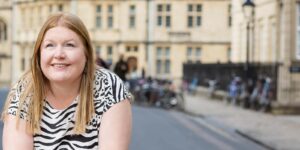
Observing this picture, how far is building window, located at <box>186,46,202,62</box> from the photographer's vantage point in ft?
183

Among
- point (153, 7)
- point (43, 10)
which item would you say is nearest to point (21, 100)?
point (153, 7)

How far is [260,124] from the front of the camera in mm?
19672

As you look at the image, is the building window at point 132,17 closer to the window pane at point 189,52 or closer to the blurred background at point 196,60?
the blurred background at point 196,60

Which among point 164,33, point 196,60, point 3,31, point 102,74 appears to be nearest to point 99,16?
point 164,33

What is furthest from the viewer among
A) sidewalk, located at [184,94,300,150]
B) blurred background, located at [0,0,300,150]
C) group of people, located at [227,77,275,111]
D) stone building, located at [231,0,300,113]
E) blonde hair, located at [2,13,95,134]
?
stone building, located at [231,0,300,113]

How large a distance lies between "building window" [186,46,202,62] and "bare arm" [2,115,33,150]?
52632 millimetres

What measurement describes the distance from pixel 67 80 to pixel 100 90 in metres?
0.15

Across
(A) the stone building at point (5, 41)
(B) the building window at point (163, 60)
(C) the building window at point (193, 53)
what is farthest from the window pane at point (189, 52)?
(A) the stone building at point (5, 41)

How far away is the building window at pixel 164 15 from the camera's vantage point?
5597 cm

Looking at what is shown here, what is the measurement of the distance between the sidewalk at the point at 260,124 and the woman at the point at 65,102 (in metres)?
11.0

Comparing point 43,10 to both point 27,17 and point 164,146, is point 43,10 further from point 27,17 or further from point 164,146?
point 164,146

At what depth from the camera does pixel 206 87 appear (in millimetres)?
39000

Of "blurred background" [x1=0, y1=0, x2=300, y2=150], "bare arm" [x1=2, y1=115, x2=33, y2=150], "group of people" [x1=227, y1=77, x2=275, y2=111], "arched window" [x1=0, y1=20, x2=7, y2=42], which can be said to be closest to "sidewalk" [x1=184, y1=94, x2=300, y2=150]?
"blurred background" [x1=0, y1=0, x2=300, y2=150]

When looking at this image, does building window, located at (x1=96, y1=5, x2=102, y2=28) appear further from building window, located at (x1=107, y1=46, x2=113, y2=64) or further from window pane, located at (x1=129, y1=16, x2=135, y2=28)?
window pane, located at (x1=129, y1=16, x2=135, y2=28)
